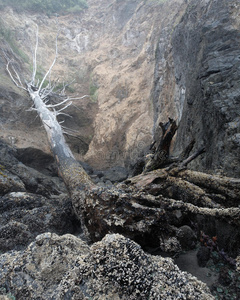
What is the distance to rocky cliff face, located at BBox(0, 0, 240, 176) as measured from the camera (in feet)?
12.7

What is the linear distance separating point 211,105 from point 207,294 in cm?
322

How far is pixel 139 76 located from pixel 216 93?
8927mm

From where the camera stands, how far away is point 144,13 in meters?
14.7

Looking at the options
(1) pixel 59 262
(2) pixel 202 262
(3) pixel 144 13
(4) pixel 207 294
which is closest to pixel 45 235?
(1) pixel 59 262

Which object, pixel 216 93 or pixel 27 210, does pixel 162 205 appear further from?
pixel 27 210

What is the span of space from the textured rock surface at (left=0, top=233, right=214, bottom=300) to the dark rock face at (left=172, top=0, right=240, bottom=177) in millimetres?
1918

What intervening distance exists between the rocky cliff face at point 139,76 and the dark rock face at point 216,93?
0.06 ft

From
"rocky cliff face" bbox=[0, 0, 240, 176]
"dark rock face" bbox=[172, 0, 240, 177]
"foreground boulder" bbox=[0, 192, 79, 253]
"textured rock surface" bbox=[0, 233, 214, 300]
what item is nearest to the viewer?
"textured rock surface" bbox=[0, 233, 214, 300]

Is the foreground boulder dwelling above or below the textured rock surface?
below

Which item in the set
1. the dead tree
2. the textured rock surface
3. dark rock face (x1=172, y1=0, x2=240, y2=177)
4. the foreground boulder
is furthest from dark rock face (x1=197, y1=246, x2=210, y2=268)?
the foreground boulder

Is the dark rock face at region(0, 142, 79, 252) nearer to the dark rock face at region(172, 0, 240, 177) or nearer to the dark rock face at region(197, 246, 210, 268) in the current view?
the dark rock face at region(197, 246, 210, 268)

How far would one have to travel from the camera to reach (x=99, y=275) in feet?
4.66

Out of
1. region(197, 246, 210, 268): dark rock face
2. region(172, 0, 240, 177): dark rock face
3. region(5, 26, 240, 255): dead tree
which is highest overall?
region(172, 0, 240, 177): dark rock face

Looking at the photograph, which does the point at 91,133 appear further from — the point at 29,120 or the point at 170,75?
the point at 170,75
